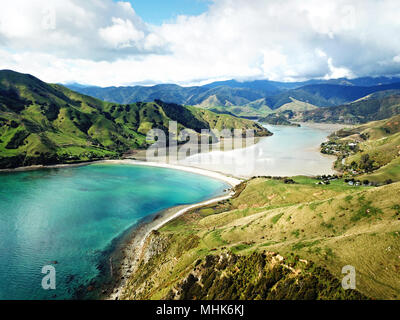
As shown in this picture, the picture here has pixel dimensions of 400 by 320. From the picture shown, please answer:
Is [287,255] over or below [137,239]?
over

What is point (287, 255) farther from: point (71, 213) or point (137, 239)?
point (71, 213)

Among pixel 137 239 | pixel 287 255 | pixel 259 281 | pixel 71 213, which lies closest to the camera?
pixel 259 281

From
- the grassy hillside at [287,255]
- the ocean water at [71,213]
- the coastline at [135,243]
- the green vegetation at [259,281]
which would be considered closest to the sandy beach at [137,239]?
the coastline at [135,243]

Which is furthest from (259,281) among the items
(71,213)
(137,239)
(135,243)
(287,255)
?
(71,213)

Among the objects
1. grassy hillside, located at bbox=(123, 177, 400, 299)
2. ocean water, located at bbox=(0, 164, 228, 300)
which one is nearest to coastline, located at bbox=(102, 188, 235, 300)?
grassy hillside, located at bbox=(123, 177, 400, 299)

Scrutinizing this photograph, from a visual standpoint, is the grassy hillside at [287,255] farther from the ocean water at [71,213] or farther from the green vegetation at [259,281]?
the ocean water at [71,213]
